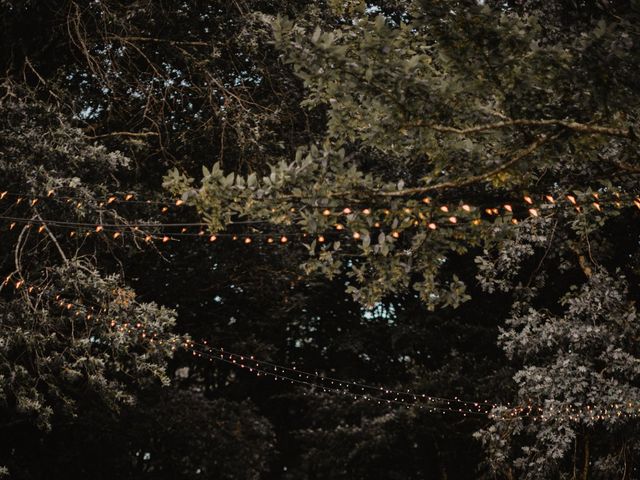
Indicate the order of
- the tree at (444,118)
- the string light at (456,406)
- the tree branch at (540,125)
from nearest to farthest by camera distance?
the tree at (444,118), the tree branch at (540,125), the string light at (456,406)

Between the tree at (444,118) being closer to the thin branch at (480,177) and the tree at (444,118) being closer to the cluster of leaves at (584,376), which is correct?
the thin branch at (480,177)

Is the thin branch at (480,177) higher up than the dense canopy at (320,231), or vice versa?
the dense canopy at (320,231)

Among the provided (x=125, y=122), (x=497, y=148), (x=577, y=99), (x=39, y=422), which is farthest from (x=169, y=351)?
(x=577, y=99)

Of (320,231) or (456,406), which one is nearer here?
(320,231)

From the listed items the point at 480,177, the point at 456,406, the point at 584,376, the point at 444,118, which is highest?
the point at 456,406

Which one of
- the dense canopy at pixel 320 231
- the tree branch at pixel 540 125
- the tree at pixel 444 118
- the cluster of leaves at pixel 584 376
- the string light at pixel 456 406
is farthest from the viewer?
the cluster of leaves at pixel 584 376

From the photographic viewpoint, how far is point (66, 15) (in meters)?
10.1

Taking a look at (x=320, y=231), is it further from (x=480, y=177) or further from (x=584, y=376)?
(x=584, y=376)

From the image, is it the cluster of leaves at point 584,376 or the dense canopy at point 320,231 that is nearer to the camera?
the dense canopy at point 320,231

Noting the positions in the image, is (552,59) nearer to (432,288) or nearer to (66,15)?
(432,288)

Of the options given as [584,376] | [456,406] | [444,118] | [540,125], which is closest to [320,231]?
[444,118]

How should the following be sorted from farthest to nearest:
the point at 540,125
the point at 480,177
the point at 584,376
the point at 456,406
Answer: the point at 456,406 → the point at 584,376 → the point at 480,177 → the point at 540,125

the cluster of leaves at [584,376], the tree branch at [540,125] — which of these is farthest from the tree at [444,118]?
the cluster of leaves at [584,376]

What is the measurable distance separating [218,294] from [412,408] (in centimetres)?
333
